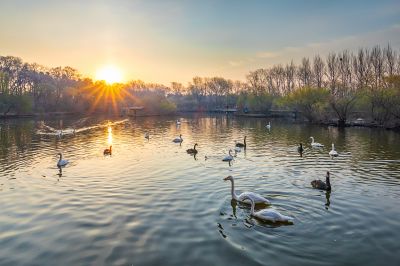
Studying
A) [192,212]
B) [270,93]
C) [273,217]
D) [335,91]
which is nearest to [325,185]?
[273,217]

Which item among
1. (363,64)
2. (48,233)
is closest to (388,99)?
(363,64)

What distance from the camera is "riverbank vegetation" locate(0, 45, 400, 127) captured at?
6688 centimetres

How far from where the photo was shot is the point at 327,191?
19.1 meters

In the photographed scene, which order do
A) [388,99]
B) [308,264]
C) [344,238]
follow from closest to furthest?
[308,264], [344,238], [388,99]

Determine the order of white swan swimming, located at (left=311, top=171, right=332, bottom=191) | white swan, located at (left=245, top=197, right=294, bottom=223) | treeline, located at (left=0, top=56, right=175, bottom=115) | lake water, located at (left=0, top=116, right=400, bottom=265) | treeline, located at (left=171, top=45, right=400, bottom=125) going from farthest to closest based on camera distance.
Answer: treeline, located at (left=0, top=56, right=175, bottom=115)
treeline, located at (left=171, top=45, right=400, bottom=125)
white swan swimming, located at (left=311, top=171, right=332, bottom=191)
white swan, located at (left=245, top=197, right=294, bottom=223)
lake water, located at (left=0, top=116, right=400, bottom=265)

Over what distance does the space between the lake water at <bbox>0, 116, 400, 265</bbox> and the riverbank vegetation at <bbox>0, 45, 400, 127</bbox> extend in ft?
132

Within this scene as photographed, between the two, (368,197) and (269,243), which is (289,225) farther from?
(368,197)

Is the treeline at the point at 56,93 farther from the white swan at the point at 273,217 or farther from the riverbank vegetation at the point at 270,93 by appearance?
the white swan at the point at 273,217

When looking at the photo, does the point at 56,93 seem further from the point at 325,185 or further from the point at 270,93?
the point at 325,185

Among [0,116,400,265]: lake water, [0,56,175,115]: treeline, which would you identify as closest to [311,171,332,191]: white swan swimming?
[0,116,400,265]: lake water

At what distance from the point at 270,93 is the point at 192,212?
117m

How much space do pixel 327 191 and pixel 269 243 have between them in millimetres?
8174

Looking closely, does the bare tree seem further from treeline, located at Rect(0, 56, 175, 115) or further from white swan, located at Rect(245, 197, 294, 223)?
white swan, located at Rect(245, 197, 294, 223)

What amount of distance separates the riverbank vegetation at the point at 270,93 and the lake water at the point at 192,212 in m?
40.4
